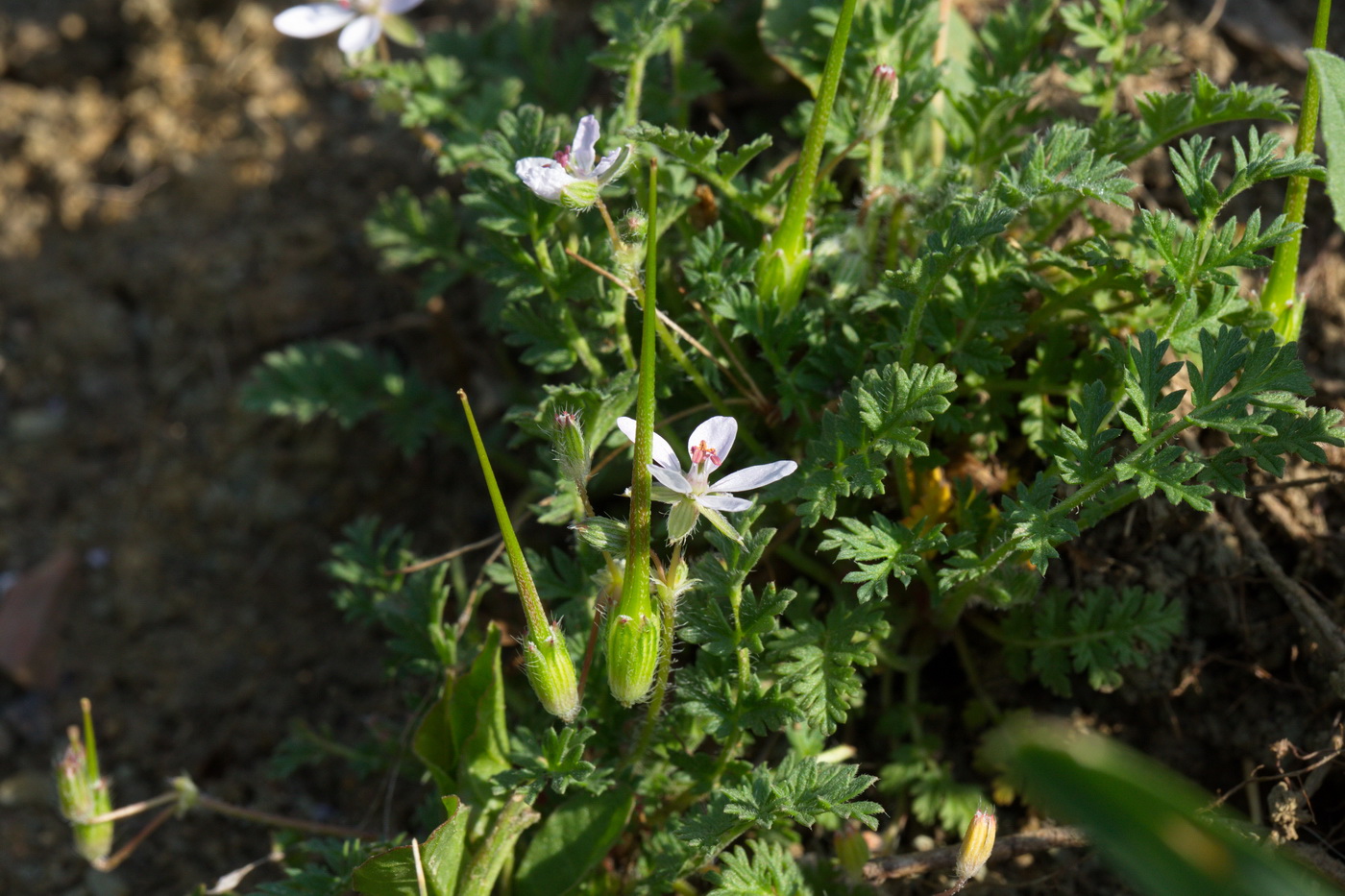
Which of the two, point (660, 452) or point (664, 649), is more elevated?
point (660, 452)

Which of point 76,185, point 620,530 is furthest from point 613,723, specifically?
point 76,185

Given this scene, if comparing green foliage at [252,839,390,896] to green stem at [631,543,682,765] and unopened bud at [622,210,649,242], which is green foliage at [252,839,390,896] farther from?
unopened bud at [622,210,649,242]

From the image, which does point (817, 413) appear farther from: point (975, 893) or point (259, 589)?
point (259, 589)

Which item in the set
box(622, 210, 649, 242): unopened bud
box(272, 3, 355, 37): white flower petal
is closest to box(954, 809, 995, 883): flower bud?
box(622, 210, 649, 242): unopened bud

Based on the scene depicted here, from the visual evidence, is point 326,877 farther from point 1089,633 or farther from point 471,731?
point 1089,633

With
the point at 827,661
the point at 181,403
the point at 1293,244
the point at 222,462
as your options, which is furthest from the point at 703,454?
the point at 181,403

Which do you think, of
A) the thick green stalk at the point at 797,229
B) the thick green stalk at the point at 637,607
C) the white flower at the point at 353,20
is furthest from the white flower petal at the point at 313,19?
the thick green stalk at the point at 637,607
